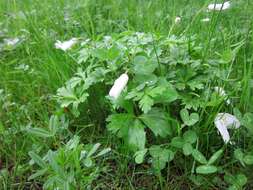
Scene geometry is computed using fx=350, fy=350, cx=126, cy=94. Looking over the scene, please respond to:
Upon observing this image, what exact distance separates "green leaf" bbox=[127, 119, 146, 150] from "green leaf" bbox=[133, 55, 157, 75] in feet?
0.59

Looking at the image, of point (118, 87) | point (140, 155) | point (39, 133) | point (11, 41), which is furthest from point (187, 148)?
point (11, 41)

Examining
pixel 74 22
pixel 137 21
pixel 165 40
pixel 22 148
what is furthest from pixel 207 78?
pixel 74 22

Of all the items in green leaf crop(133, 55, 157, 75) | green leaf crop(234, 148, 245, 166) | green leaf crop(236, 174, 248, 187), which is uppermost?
green leaf crop(133, 55, 157, 75)

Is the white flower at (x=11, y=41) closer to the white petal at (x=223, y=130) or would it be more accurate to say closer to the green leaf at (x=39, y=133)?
the green leaf at (x=39, y=133)

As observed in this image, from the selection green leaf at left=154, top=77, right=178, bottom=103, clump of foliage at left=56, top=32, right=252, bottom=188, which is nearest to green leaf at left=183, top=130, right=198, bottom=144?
clump of foliage at left=56, top=32, right=252, bottom=188

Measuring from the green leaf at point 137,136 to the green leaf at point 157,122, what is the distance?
0.03m

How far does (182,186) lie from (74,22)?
141cm

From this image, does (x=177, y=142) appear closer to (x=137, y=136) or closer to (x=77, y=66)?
(x=137, y=136)

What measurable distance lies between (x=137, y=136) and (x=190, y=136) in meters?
0.16

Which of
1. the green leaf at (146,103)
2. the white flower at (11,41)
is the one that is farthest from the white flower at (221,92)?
the white flower at (11,41)

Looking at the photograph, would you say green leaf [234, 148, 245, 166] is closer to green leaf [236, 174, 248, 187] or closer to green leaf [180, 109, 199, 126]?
green leaf [236, 174, 248, 187]

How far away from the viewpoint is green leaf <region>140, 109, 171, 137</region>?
109 centimetres

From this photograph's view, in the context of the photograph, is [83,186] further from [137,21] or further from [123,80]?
[137,21]

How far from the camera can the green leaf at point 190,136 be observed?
1.06 metres
